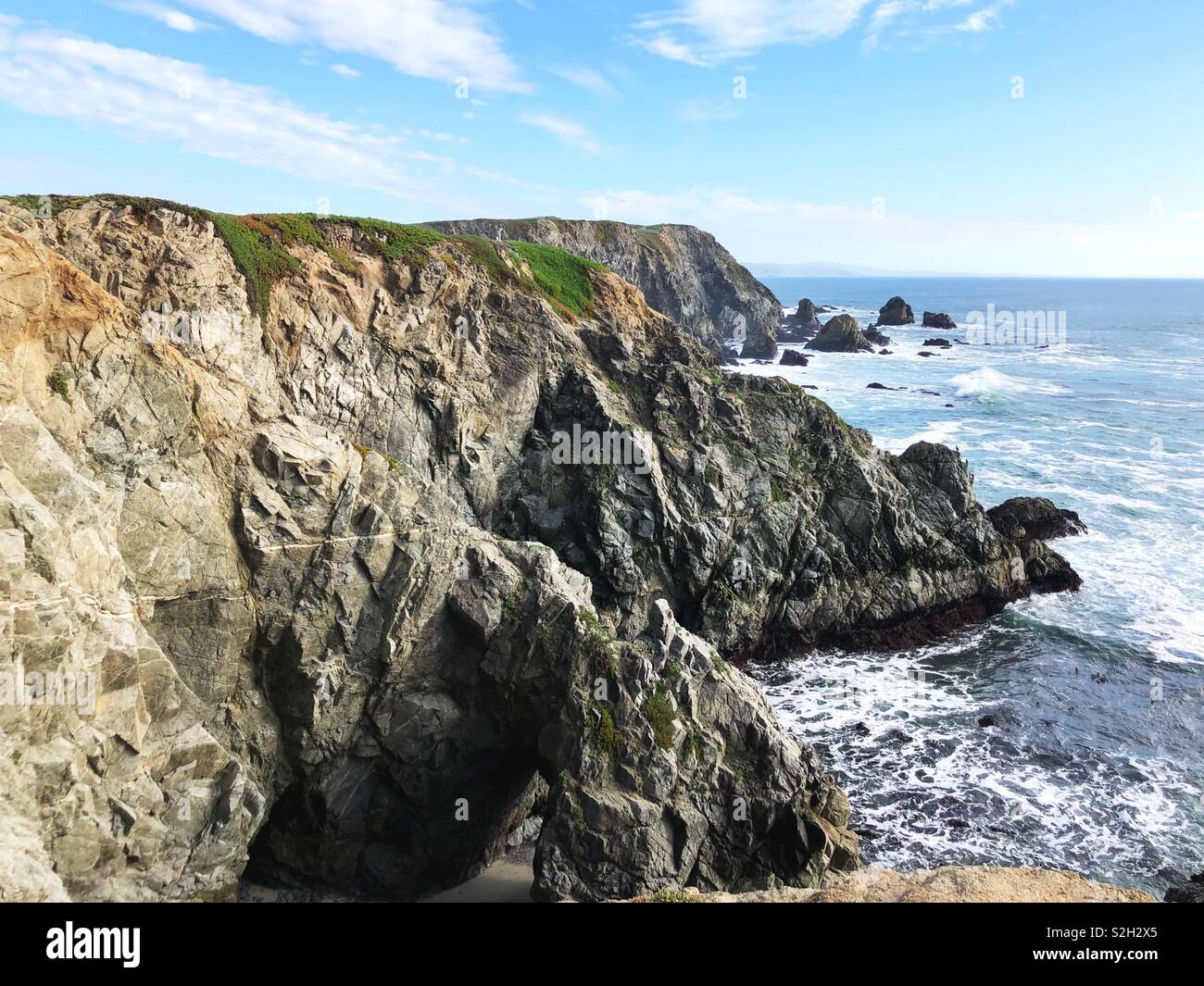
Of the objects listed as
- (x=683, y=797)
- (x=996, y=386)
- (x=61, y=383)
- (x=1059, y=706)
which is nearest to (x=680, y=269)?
(x=996, y=386)

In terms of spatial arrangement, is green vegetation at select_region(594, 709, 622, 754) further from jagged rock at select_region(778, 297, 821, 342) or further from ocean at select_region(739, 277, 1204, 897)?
jagged rock at select_region(778, 297, 821, 342)

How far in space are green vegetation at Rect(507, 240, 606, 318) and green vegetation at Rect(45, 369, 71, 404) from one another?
24754 mm

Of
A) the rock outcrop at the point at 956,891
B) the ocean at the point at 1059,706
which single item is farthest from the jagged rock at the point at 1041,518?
the rock outcrop at the point at 956,891

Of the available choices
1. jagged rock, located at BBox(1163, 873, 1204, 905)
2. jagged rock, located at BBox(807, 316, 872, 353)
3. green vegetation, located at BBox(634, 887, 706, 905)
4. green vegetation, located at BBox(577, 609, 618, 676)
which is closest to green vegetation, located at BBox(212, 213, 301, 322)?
green vegetation, located at BBox(577, 609, 618, 676)

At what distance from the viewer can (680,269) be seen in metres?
99.8

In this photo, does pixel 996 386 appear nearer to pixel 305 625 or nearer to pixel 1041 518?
pixel 1041 518

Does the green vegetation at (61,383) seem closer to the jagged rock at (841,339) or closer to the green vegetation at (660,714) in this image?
the green vegetation at (660,714)

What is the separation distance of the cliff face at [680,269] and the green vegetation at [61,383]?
197 ft

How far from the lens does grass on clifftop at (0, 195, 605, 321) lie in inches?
892
